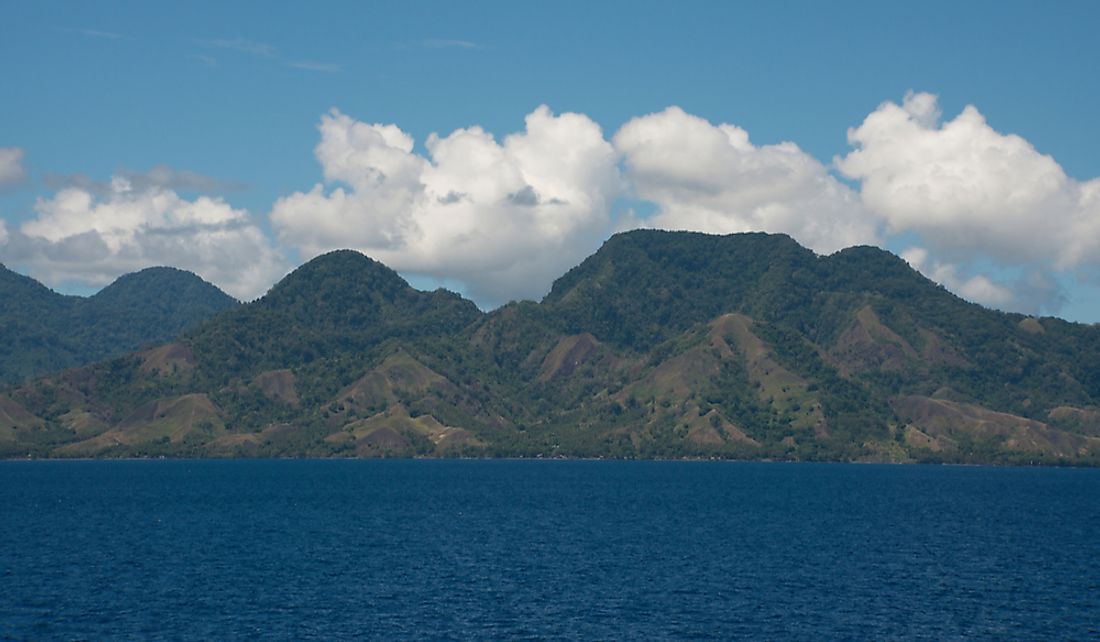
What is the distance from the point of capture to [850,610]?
405ft

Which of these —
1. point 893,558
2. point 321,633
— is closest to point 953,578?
point 893,558

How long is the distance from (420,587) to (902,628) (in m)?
57.3

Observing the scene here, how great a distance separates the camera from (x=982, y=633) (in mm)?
112125

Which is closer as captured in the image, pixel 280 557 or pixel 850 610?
pixel 850 610

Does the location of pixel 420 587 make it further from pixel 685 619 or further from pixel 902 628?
pixel 902 628

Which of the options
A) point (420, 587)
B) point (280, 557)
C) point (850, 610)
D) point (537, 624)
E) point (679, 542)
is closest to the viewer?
point (537, 624)

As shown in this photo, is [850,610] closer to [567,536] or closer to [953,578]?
[953,578]

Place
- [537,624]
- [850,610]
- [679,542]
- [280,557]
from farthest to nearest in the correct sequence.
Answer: [679,542] < [280,557] < [850,610] < [537,624]

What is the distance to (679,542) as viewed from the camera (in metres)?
187

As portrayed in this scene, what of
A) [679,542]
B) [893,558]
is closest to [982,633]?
[893,558]

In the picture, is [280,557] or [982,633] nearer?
[982,633]

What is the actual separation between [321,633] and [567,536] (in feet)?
297

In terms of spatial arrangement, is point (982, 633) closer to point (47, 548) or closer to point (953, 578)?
point (953, 578)

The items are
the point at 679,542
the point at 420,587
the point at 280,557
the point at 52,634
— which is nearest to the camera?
the point at 52,634
